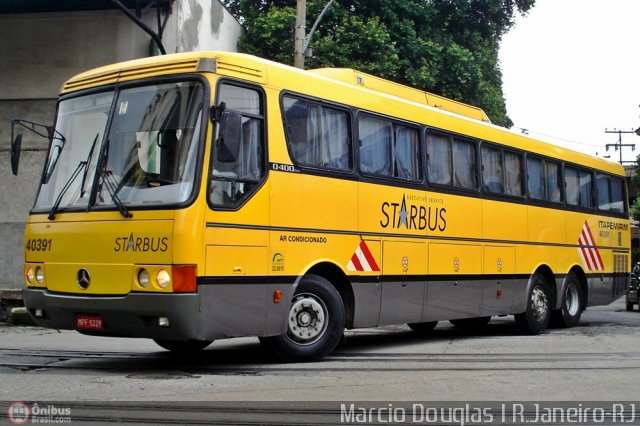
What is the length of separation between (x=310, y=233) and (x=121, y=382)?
8.96ft

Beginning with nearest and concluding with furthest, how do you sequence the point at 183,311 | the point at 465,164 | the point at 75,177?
the point at 183,311 < the point at 75,177 < the point at 465,164

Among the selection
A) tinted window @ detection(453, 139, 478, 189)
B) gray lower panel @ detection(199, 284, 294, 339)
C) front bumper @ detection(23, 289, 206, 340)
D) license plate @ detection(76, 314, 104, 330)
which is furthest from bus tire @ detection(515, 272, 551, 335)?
license plate @ detection(76, 314, 104, 330)

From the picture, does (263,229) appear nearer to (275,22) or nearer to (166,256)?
(166,256)

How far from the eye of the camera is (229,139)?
7.75 meters

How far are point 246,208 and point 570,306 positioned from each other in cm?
890

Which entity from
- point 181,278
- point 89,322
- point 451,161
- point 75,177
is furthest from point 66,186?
point 451,161

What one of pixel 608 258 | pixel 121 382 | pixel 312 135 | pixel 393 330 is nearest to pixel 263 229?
pixel 312 135

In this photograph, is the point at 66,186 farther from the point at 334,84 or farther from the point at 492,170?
the point at 492,170

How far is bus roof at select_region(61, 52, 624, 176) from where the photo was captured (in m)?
8.05

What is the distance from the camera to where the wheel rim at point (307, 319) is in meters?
8.71

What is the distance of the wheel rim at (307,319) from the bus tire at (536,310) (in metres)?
5.31

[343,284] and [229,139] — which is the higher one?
[229,139]

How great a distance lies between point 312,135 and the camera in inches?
358

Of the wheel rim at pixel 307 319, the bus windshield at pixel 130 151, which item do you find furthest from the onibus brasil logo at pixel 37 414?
the wheel rim at pixel 307 319
